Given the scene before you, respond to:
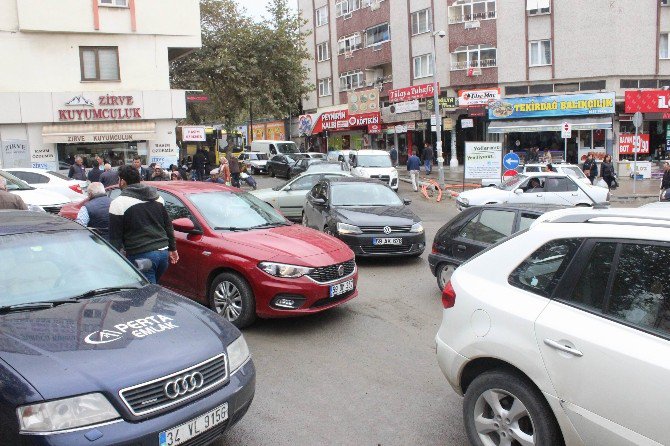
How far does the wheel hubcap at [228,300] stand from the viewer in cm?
656

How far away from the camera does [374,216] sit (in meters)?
10.4

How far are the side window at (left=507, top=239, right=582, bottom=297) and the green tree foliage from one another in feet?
110

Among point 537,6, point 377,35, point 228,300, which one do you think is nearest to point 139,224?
point 228,300

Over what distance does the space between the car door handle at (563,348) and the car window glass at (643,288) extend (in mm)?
271

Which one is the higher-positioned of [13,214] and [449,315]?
[13,214]

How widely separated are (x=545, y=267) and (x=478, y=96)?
33409 mm

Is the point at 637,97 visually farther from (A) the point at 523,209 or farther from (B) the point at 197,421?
(B) the point at 197,421

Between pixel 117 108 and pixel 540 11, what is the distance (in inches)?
976

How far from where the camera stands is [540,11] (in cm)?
3459

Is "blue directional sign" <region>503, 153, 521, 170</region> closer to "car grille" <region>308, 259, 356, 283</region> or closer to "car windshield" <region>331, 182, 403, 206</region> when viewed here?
"car windshield" <region>331, 182, 403, 206</region>

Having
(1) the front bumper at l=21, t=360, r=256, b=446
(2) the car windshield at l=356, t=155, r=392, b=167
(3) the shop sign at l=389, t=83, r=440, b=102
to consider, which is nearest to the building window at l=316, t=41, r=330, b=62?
(3) the shop sign at l=389, t=83, r=440, b=102

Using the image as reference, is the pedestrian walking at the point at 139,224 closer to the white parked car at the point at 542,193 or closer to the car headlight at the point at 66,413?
the car headlight at the point at 66,413

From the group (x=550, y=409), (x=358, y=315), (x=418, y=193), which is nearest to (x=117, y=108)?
(x=418, y=193)

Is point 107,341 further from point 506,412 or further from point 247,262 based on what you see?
point 247,262
